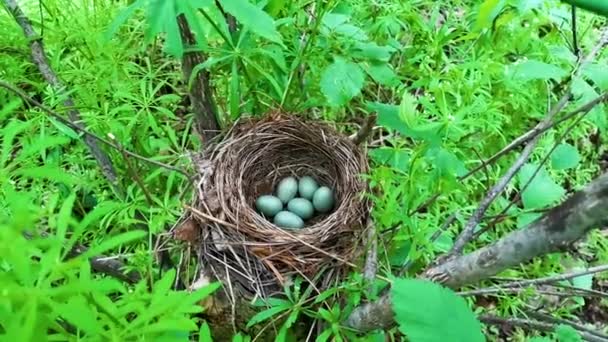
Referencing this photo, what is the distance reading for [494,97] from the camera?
5.05 feet

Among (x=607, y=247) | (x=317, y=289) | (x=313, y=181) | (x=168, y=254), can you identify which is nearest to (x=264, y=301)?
(x=317, y=289)

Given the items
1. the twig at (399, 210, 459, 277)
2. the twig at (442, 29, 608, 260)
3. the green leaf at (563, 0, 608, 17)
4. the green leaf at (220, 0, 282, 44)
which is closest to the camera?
the green leaf at (563, 0, 608, 17)

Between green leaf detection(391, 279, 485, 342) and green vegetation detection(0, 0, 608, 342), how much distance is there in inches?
10.8

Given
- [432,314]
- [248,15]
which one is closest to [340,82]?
[248,15]

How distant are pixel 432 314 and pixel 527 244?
0.63 ft

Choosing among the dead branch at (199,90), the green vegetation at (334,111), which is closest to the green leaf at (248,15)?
the green vegetation at (334,111)

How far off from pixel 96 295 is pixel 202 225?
57 cm

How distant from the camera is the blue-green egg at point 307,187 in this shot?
1672mm

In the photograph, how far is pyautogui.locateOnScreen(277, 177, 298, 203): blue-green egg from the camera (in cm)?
167

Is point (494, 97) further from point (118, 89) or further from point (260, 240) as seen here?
point (118, 89)

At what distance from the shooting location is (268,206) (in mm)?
1622

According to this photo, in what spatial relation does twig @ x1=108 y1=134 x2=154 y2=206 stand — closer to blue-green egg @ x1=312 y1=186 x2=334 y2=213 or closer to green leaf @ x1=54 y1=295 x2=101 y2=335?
blue-green egg @ x1=312 y1=186 x2=334 y2=213

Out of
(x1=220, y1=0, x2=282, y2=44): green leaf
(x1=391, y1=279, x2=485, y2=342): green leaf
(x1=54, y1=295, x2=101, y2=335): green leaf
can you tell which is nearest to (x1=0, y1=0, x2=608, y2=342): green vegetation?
(x1=220, y1=0, x2=282, y2=44): green leaf

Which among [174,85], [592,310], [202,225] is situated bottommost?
[592,310]
